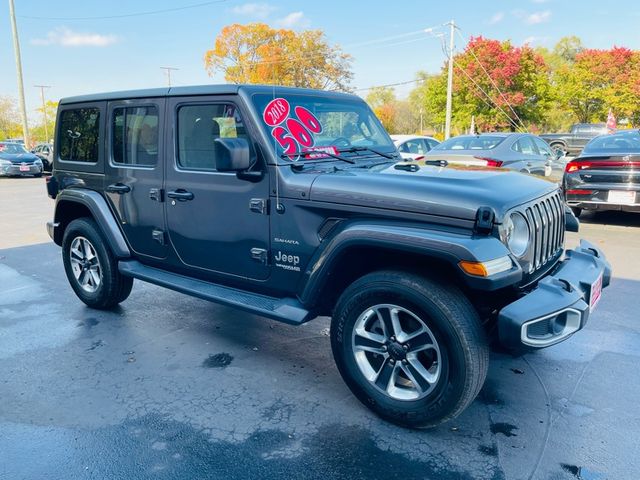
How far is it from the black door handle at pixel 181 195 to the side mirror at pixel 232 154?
639mm

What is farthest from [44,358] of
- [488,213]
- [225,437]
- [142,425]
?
[488,213]

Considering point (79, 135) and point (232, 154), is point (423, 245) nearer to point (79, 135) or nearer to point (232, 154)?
point (232, 154)

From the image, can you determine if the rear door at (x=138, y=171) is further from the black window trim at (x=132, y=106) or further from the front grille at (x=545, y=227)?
→ the front grille at (x=545, y=227)

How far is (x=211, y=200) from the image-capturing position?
137 inches

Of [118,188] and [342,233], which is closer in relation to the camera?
[342,233]

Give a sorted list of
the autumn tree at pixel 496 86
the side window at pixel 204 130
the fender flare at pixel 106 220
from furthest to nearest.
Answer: the autumn tree at pixel 496 86 < the fender flare at pixel 106 220 < the side window at pixel 204 130

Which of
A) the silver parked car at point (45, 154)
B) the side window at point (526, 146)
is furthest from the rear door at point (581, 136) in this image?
the silver parked car at point (45, 154)

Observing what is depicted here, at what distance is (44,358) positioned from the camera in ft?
12.3

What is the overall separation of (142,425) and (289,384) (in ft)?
3.06

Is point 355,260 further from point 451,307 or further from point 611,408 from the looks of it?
point 611,408

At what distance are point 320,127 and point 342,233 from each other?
114cm

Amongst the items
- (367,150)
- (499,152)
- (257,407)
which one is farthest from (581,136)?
(257,407)

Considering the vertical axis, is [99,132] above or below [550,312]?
above

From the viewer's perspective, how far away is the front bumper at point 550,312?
7.94ft
